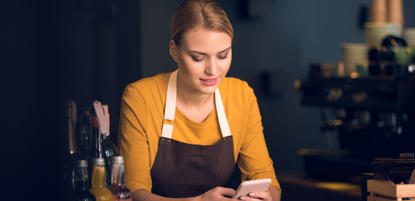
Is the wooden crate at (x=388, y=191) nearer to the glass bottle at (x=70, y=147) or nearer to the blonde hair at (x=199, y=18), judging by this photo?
the blonde hair at (x=199, y=18)

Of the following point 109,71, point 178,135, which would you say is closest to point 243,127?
point 178,135

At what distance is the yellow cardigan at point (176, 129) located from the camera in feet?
8.15

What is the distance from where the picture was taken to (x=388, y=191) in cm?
227

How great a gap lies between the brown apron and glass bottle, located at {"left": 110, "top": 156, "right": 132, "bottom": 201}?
0.37 m

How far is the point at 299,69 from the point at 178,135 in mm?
2201

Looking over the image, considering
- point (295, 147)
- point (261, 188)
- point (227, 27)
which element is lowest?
point (295, 147)

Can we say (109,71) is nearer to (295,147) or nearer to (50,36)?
A: (50,36)

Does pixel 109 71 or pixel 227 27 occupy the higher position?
pixel 227 27

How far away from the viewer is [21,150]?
288cm

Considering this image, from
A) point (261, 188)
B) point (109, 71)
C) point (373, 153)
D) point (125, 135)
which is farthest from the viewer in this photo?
point (373, 153)

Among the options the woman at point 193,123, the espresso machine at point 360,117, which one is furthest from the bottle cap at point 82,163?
the espresso machine at point 360,117

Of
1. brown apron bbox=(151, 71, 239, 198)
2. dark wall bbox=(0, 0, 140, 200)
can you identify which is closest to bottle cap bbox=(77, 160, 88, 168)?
brown apron bbox=(151, 71, 239, 198)

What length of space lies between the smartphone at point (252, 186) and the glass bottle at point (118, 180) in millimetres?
321

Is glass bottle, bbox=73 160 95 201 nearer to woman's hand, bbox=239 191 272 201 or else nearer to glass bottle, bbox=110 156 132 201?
glass bottle, bbox=110 156 132 201
